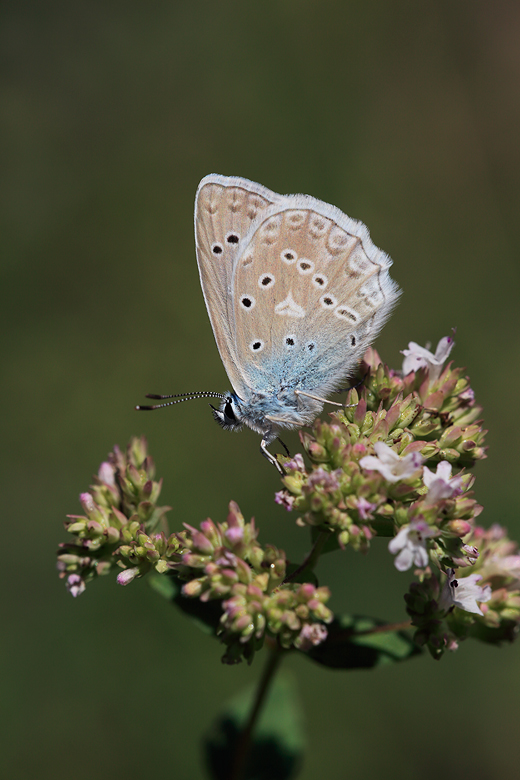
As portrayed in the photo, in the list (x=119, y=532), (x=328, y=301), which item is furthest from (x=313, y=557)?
(x=328, y=301)

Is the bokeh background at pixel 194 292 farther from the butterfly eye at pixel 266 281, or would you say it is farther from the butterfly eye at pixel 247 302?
the butterfly eye at pixel 266 281

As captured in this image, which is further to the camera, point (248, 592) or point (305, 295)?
point (305, 295)

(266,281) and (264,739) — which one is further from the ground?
(266,281)

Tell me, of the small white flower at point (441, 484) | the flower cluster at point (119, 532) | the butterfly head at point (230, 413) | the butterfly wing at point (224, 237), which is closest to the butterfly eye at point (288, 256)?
the butterfly wing at point (224, 237)

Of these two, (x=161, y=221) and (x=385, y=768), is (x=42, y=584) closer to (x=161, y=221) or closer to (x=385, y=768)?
(x=385, y=768)

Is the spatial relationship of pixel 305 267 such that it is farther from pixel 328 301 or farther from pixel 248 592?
pixel 248 592

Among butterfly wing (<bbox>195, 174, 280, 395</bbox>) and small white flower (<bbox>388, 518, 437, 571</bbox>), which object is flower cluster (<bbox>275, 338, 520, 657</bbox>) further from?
butterfly wing (<bbox>195, 174, 280, 395</bbox>)

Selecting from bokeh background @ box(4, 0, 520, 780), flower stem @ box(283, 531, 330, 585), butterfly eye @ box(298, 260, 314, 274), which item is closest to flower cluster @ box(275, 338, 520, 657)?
flower stem @ box(283, 531, 330, 585)
